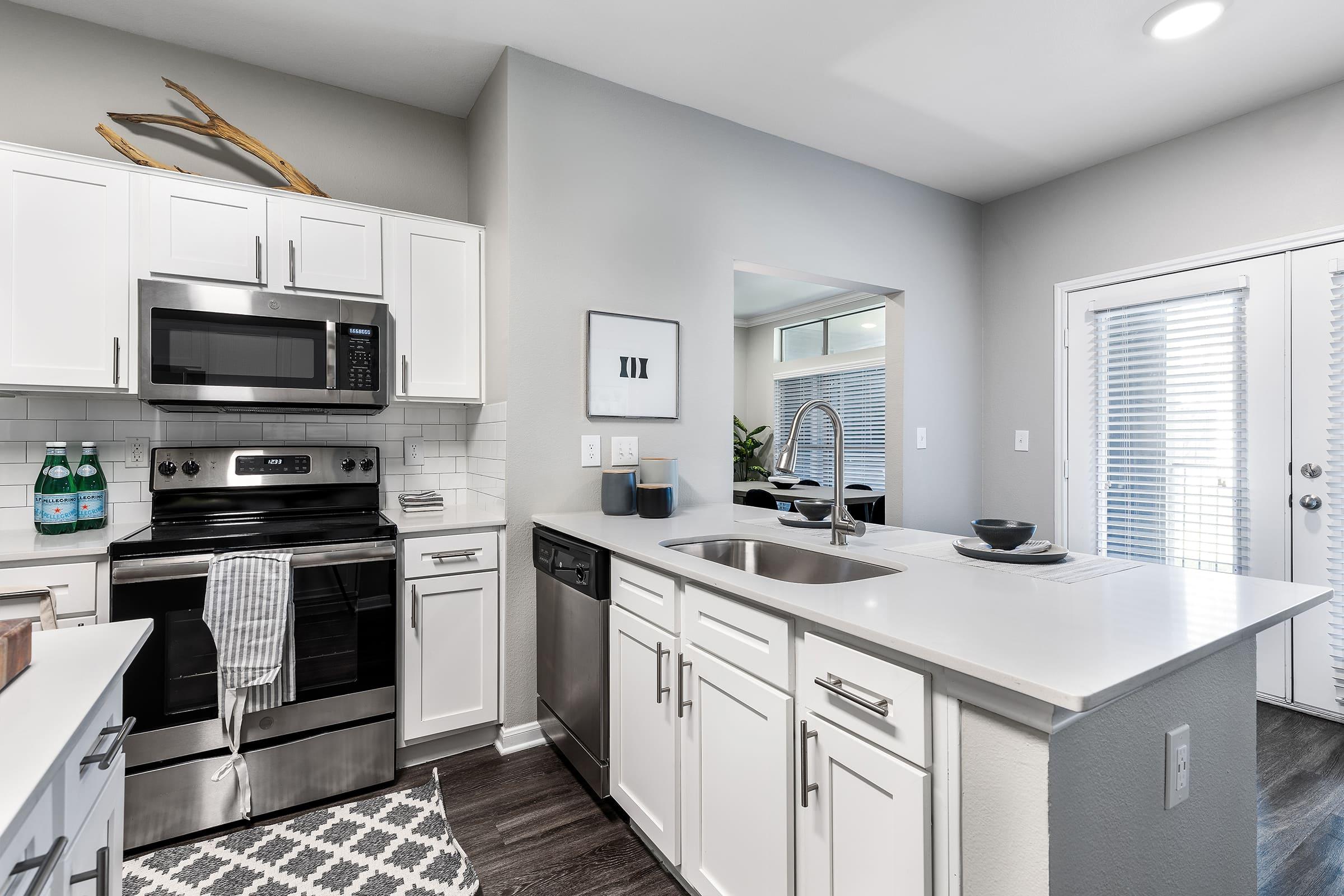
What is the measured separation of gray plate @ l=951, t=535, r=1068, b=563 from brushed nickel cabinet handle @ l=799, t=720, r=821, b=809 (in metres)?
0.68

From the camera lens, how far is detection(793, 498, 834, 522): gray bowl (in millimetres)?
2090

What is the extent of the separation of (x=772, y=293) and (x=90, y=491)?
17.2ft

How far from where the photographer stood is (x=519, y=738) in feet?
8.02

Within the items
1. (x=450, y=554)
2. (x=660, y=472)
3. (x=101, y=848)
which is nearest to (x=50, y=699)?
(x=101, y=848)

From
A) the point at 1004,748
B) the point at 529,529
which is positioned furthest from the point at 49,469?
the point at 1004,748

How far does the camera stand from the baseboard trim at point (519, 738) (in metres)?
2.42

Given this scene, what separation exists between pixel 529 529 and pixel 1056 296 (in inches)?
124

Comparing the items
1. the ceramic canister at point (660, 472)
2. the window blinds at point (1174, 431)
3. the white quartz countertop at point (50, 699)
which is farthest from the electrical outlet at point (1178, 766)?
the window blinds at point (1174, 431)

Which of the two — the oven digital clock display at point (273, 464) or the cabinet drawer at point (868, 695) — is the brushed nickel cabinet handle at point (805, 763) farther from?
the oven digital clock display at point (273, 464)

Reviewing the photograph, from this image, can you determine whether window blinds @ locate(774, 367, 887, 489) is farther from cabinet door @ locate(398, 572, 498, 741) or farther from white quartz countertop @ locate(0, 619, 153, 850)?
white quartz countertop @ locate(0, 619, 153, 850)

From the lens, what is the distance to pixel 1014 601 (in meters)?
1.19

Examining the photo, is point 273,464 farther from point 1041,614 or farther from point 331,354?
point 1041,614

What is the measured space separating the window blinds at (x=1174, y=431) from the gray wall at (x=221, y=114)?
3432 millimetres

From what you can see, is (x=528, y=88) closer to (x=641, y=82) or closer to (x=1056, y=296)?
(x=641, y=82)
